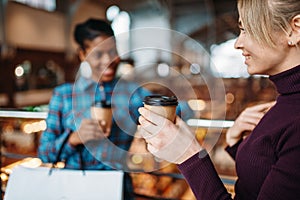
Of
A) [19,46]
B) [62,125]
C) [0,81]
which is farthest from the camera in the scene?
[19,46]

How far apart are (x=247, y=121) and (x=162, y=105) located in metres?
0.47

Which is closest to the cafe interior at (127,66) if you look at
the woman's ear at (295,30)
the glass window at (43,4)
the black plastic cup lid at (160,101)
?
the glass window at (43,4)

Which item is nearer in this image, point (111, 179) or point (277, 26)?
point (277, 26)

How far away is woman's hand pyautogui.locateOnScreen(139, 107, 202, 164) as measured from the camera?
2.07ft

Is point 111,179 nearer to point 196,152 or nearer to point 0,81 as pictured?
point 196,152

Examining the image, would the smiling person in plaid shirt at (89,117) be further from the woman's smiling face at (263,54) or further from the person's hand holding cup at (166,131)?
the woman's smiling face at (263,54)

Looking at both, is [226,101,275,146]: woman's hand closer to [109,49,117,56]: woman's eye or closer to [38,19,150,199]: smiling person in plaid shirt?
[38,19,150,199]: smiling person in plaid shirt

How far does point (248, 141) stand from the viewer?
768 mm

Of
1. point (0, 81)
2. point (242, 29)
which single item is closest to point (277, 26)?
point (242, 29)

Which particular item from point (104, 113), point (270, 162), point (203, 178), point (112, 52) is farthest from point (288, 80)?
point (112, 52)

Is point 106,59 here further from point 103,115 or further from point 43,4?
point 43,4

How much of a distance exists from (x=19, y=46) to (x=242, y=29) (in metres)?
7.30

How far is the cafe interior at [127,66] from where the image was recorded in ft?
3.75

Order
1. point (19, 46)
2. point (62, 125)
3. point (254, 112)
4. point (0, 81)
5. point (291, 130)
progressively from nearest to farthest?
point (291, 130) → point (254, 112) → point (62, 125) → point (0, 81) → point (19, 46)
